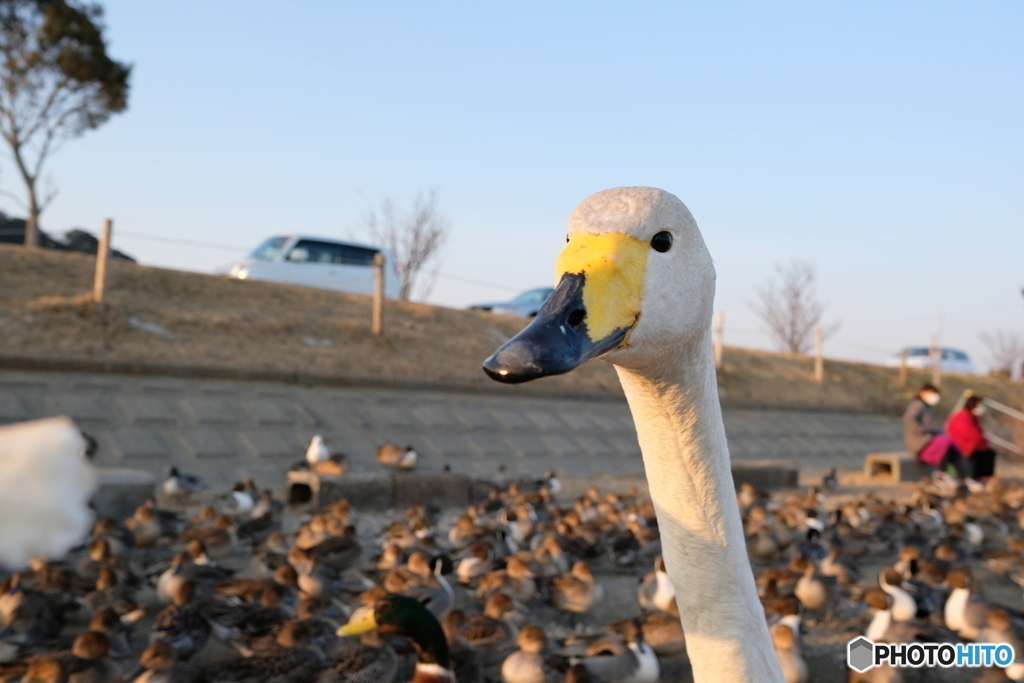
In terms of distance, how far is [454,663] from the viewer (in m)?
5.07

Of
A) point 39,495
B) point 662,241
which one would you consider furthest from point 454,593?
point 662,241

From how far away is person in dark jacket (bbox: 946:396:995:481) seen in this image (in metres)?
14.3

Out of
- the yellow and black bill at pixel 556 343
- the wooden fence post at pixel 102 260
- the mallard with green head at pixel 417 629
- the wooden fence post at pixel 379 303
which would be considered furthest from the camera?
the wooden fence post at pixel 379 303

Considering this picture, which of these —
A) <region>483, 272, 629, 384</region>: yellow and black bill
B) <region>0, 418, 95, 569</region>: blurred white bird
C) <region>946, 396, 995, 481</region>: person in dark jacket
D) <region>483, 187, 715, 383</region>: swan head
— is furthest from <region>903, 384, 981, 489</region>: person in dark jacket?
<region>483, 272, 629, 384</region>: yellow and black bill

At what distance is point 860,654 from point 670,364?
13.2 ft

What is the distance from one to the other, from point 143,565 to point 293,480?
3.05 m

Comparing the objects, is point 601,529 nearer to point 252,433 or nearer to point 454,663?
point 454,663

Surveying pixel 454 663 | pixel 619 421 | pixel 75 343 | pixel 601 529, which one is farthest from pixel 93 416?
pixel 619 421

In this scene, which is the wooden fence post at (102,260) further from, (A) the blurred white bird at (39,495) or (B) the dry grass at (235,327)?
(A) the blurred white bird at (39,495)

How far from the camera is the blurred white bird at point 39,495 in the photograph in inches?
205

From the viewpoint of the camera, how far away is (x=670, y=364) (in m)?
2.11

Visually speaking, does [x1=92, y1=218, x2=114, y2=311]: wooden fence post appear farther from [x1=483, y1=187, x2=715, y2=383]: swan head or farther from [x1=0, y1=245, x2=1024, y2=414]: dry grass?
[x1=483, y1=187, x2=715, y2=383]: swan head

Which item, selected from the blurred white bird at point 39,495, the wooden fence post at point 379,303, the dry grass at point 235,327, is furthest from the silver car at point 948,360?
the blurred white bird at point 39,495

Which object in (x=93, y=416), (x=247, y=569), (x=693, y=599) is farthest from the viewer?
(x=93, y=416)
